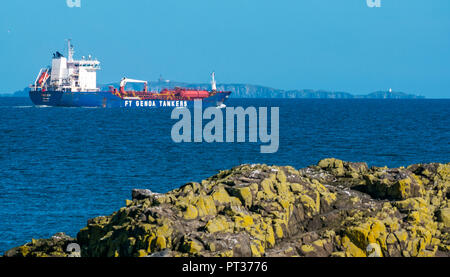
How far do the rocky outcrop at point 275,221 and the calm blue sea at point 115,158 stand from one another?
31.5 feet

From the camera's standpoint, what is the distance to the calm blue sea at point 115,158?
30.7 meters

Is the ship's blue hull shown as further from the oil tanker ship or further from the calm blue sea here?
the calm blue sea

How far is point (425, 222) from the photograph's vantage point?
18.4 metres

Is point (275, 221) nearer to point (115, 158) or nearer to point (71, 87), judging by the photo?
point (115, 158)

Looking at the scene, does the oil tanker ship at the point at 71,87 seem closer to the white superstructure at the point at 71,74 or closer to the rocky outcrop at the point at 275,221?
the white superstructure at the point at 71,74

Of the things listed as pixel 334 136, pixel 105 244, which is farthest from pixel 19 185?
pixel 334 136

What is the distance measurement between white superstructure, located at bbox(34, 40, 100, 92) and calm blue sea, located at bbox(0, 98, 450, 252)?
53.1 m

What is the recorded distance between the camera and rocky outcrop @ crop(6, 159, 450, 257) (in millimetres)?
15812

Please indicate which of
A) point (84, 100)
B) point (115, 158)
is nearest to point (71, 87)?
point (84, 100)

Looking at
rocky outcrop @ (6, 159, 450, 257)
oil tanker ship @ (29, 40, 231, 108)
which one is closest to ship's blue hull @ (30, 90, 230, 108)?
oil tanker ship @ (29, 40, 231, 108)

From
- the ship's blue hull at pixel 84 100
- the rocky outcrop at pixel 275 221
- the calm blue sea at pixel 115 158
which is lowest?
the calm blue sea at pixel 115 158

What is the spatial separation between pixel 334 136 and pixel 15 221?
52766 mm

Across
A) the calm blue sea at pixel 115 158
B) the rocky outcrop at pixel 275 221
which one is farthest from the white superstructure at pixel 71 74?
the rocky outcrop at pixel 275 221
